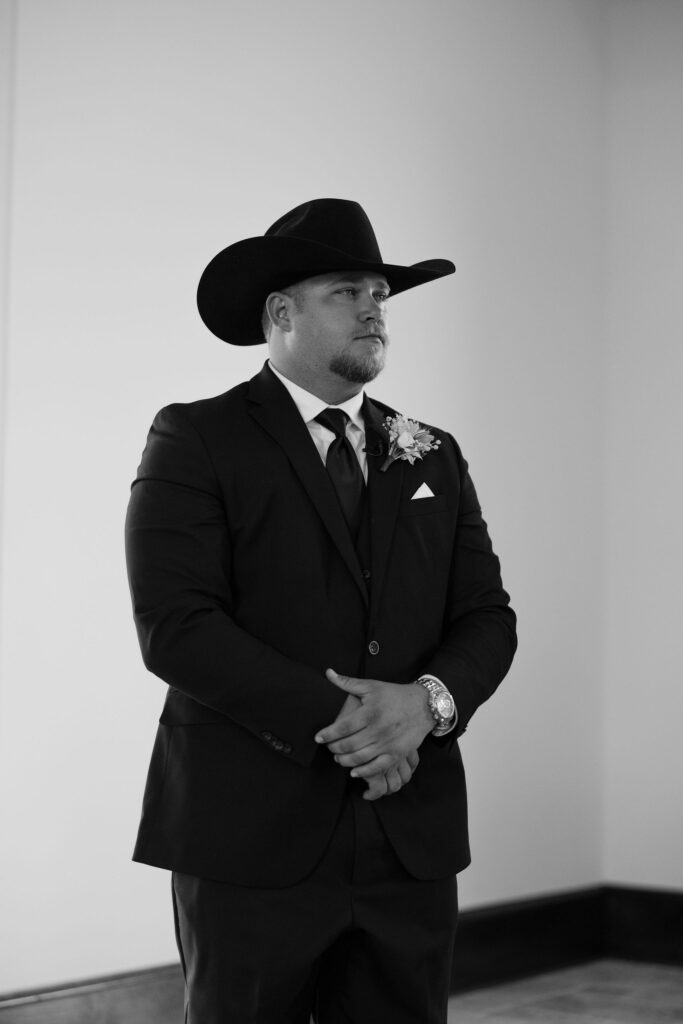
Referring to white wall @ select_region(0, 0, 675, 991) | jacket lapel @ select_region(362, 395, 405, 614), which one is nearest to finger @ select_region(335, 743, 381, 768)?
jacket lapel @ select_region(362, 395, 405, 614)

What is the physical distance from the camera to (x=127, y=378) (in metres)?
3.32

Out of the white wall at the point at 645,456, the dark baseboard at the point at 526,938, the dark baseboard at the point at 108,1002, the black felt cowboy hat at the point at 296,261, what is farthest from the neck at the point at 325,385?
the white wall at the point at 645,456

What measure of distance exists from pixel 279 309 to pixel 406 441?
1.09 feet

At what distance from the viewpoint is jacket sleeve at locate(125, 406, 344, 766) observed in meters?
1.83

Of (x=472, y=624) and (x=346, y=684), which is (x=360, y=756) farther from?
(x=472, y=624)

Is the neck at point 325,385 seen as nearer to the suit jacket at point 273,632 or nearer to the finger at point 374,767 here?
the suit jacket at point 273,632

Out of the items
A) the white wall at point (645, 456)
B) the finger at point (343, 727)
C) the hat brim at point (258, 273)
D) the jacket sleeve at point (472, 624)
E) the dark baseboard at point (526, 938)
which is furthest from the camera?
the white wall at point (645, 456)

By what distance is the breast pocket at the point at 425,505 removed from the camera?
2.10 m

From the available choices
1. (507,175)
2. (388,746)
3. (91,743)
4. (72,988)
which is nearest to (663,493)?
(507,175)

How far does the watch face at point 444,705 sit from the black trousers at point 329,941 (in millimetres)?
179

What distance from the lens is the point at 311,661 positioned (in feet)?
6.44

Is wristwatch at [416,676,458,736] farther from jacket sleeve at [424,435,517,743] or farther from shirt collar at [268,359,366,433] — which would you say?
shirt collar at [268,359,366,433]

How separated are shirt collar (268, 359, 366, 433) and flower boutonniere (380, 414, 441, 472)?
5 cm

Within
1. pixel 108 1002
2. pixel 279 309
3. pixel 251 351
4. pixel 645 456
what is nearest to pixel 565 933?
pixel 645 456
